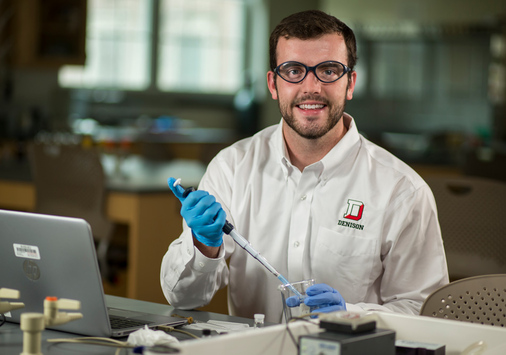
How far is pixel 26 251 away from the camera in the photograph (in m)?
1.31

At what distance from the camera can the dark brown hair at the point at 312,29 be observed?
70.5 inches

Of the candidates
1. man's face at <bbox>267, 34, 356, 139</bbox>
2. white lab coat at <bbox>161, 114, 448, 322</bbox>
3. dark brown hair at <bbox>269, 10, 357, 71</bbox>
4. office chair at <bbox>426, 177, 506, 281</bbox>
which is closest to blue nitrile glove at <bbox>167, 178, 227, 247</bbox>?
white lab coat at <bbox>161, 114, 448, 322</bbox>

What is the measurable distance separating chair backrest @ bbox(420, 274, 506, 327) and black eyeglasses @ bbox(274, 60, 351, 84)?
60cm

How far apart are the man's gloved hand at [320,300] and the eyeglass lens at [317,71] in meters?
0.60

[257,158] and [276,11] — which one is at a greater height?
[276,11]

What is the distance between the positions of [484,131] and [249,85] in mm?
2761

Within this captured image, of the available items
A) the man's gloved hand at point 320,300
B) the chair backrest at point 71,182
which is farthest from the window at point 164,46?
the man's gloved hand at point 320,300

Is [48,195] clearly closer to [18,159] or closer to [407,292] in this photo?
[18,159]

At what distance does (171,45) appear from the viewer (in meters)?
8.18

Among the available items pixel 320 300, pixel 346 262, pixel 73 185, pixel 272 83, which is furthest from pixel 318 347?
pixel 73 185

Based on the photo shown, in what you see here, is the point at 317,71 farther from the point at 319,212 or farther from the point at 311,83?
the point at 319,212

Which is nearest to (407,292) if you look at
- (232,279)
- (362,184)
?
(362,184)

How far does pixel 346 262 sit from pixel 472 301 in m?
0.39

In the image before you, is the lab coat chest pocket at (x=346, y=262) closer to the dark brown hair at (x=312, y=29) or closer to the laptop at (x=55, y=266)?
the dark brown hair at (x=312, y=29)
